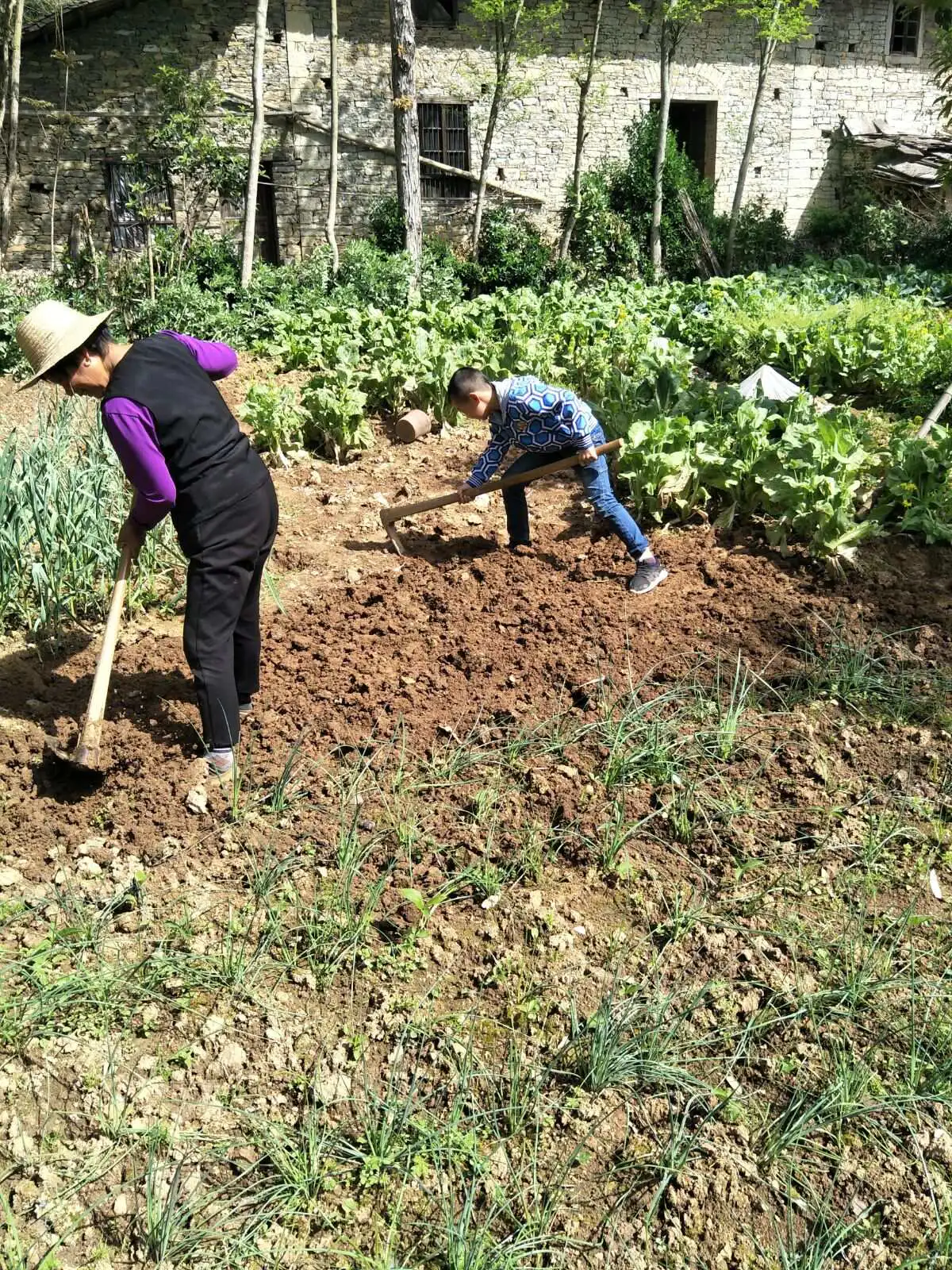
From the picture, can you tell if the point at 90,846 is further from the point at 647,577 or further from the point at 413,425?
the point at 413,425

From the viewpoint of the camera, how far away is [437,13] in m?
17.4

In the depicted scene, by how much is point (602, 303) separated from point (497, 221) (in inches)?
338

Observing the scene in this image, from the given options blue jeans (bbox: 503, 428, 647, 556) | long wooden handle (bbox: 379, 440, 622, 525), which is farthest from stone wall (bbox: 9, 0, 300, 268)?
blue jeans (bbox: 503, 428, 647, 556)

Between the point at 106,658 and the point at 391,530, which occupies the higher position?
the point at 106,658

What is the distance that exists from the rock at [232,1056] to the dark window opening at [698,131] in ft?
67.8

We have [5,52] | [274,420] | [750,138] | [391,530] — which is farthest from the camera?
[750,138]

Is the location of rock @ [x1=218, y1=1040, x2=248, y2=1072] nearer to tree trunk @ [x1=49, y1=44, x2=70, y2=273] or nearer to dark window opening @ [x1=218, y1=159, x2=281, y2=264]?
tree trunk @ [x1=49, y1=44, x2=70, y2=273]

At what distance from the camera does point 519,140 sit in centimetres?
1816

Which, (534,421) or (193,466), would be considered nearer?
(193,466)

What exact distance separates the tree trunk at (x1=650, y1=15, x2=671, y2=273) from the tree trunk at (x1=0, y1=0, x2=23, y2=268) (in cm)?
970

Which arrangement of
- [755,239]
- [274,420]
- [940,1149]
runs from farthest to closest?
[755,239] → [274,420] → [940,1149]

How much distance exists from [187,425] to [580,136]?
53.7 ft

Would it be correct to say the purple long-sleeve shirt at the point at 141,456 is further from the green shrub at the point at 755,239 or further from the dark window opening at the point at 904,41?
the dark window opening at the point at 904,41

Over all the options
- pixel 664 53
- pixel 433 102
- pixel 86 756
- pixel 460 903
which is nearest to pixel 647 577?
pixel 460 903
